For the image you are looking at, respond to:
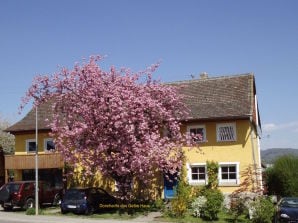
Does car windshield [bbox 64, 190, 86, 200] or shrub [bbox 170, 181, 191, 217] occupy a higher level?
car windshield [bbox 64, 190, 86, 200]

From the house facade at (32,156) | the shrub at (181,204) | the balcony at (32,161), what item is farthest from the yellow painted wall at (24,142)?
the shrub at (181,204)

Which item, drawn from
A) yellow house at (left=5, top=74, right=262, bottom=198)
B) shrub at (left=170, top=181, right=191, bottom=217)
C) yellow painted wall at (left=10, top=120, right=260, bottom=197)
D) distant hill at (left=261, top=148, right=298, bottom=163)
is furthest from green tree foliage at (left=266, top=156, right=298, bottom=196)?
shrub at (left=170, top=181, right=191, bottom=217)

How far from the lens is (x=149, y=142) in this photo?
1043 inches

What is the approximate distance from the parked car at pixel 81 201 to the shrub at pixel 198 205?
18.9ft

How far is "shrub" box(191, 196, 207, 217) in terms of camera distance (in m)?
24.8

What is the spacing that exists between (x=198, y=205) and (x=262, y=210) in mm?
3647

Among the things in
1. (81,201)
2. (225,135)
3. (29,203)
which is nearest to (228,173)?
(225,135)

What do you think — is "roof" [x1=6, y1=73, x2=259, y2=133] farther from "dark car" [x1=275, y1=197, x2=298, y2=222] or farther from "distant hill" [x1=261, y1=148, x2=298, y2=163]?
"dark car" [x1=275, y1=197, x2=298, y2=222]

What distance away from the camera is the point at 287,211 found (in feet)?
68.2

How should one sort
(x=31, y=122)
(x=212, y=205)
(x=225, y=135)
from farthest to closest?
(x=31, y=122) → (x=225, y=135) → (x=212, y=205)

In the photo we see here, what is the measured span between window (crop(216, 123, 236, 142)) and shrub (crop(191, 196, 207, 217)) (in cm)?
677

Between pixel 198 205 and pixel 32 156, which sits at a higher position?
pixel 32 156

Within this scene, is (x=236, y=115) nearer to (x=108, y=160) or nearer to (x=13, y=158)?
(x=108, y=160)

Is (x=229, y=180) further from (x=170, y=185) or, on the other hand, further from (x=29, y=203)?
(x=29, y=203)
